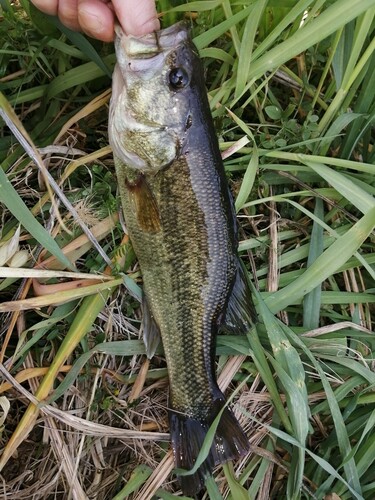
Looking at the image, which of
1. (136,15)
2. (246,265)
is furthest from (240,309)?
(136,15)

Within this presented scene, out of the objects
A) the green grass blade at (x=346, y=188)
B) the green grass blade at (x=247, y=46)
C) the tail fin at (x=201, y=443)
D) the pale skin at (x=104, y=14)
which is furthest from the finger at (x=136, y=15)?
the tail fin at (x=201, y=443)

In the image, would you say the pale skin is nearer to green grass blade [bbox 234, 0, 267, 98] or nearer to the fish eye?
the fish eye

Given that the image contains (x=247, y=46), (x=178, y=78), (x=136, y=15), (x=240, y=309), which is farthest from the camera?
(x=240, y=309)

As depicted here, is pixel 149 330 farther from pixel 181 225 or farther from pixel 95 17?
pixel 95 17

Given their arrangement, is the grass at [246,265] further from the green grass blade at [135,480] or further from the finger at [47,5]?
the finger at [47,5]

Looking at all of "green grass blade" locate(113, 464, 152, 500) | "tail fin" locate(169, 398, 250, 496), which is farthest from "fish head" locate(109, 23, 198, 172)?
"green grass blade" locate(113, 464, 152, 500)

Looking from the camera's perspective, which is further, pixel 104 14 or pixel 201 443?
pixel 201 443
